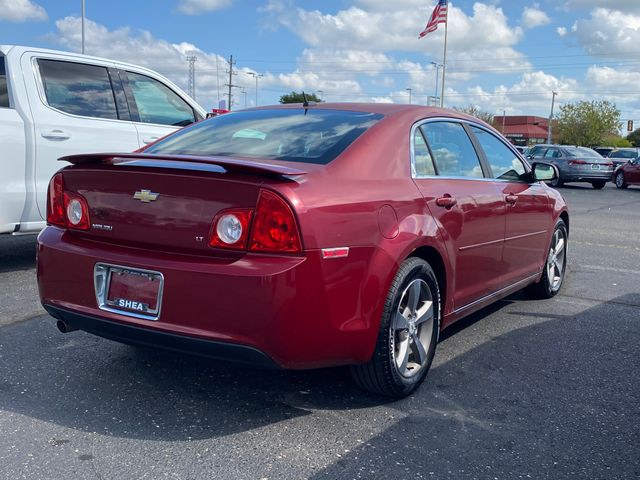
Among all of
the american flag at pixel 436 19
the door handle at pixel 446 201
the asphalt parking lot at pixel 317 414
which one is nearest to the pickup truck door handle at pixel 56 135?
the asphalt parking lot at pixel 317 414

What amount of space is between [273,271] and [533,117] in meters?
131

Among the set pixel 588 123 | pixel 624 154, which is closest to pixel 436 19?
pixel 624 154

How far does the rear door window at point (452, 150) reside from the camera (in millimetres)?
4125

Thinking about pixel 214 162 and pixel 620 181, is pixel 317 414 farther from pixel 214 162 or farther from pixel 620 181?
pixel 620 181

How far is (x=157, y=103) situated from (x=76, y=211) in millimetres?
4181

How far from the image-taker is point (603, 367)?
421 cm

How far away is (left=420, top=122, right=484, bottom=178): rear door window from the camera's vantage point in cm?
412

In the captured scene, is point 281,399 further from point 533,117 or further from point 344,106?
point 533,117

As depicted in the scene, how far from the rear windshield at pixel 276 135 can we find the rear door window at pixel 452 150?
1.44ft

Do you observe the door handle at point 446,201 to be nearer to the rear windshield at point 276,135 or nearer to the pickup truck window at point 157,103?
the rear windshield at point 276,135

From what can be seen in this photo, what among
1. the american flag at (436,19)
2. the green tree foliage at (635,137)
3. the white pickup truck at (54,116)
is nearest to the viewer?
the white pickup truck at (54,116)

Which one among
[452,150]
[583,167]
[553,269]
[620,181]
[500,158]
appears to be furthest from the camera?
[620,181]

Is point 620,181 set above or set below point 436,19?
below

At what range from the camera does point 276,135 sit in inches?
154
